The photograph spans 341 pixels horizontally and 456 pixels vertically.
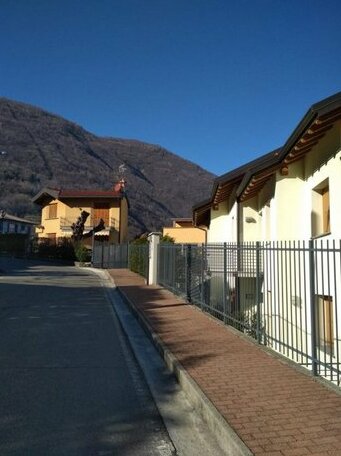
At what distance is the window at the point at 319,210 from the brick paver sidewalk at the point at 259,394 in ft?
11.9

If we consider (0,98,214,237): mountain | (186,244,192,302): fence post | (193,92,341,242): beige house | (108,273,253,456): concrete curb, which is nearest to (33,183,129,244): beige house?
(0,98,214,237): mountain

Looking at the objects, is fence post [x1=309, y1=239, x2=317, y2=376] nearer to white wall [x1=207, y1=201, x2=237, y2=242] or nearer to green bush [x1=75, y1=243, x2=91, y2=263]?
white wall [x1=207, y1=201, x2=237, y2=242]

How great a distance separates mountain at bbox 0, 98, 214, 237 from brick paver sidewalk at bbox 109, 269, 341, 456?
7732 centimetres

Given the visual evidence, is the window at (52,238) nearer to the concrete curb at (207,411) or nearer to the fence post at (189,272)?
the fence post at (189,272)

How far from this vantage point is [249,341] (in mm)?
8242

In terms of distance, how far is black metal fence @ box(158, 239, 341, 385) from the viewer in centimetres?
628

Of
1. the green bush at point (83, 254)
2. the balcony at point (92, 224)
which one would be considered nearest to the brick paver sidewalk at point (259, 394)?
the green bush at point (83, 254)

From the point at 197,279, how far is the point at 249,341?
16.5ft

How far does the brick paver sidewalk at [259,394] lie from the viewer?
157 inches

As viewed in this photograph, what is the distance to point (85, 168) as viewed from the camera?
419 ft

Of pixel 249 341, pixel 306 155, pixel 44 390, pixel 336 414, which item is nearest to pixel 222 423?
pixel 336 414

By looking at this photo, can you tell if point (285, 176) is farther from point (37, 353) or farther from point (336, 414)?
point (336, 414)

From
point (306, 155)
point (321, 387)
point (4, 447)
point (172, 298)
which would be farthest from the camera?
point (172, 298)

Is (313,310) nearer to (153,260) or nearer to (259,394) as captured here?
(259,394)
